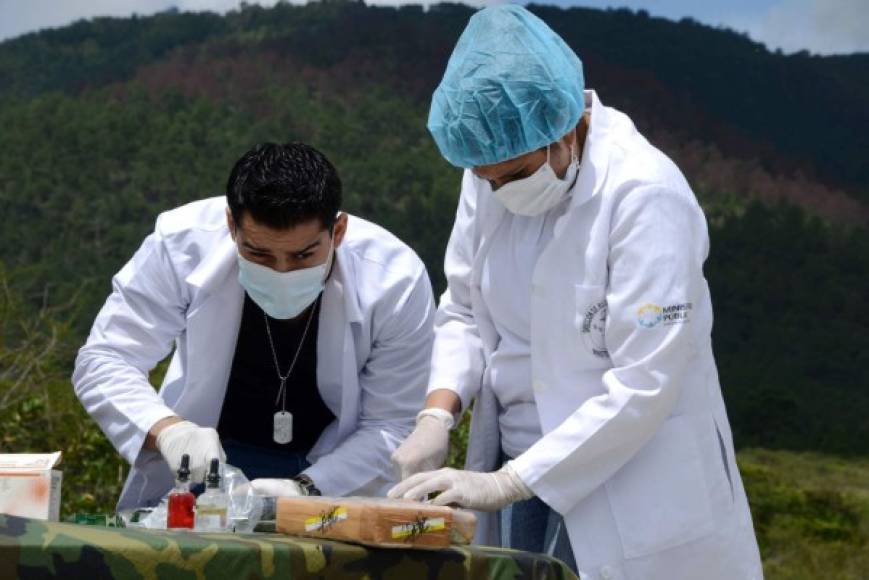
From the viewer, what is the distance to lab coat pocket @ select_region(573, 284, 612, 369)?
2.45m

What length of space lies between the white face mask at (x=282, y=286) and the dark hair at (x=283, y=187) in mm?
92

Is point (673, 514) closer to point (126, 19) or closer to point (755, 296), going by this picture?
point (755, 296)

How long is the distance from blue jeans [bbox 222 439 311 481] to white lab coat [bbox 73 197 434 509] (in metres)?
0.05

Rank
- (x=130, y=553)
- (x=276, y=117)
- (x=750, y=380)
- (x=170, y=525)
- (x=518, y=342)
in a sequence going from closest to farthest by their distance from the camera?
1. (x=130, y=553)
2. (x=170, y=525)
3. (x=518, y=342)
4. (x=750, y=380)
5. (x=276, y=117)

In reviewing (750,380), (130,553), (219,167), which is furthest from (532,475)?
(219,167)

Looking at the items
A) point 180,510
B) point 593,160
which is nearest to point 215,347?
point 180,510

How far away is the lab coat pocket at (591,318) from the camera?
2449 mm

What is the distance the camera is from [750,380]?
18.0 feet

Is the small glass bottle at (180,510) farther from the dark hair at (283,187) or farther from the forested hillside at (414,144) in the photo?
the forested hillside at (414,144)

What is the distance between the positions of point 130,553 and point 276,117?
13.9ft

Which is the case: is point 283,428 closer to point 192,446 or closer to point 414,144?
point 192,446

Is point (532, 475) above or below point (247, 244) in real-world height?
below

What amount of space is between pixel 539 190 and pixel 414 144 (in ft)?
10.9

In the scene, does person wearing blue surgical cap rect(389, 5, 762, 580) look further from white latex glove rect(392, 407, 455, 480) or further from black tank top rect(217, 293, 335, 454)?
black tank top rect(217, 293, 335, 454)
